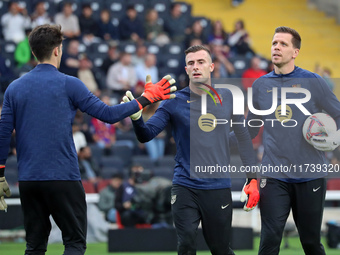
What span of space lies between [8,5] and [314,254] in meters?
12.4

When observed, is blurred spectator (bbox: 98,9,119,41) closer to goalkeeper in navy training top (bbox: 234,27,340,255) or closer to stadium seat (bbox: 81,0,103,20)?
stadium seat (bbox: 81,0,103,20)

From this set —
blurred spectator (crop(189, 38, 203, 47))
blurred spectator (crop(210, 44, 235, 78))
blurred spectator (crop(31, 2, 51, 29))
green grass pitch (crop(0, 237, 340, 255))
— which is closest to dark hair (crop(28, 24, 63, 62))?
green grass pitch (crop(0, 237, 340, 255))

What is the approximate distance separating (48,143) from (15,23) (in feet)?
36.0

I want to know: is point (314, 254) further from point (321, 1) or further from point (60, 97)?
point (321, 1)

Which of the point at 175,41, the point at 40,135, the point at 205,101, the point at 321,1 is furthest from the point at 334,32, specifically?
the point at 40,135

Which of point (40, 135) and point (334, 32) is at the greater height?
point (334, 32)

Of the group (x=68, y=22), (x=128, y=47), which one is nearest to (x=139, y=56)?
(x=128, y=47)

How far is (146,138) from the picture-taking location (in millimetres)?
6133

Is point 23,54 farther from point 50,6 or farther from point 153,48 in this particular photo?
point 153,48

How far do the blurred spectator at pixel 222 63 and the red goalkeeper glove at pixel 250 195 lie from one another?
Result: 923 centimetres

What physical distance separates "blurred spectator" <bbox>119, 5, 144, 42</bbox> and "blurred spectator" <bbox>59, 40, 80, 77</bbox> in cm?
224

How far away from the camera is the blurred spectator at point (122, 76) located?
592 inches

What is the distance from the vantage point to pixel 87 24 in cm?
1656
